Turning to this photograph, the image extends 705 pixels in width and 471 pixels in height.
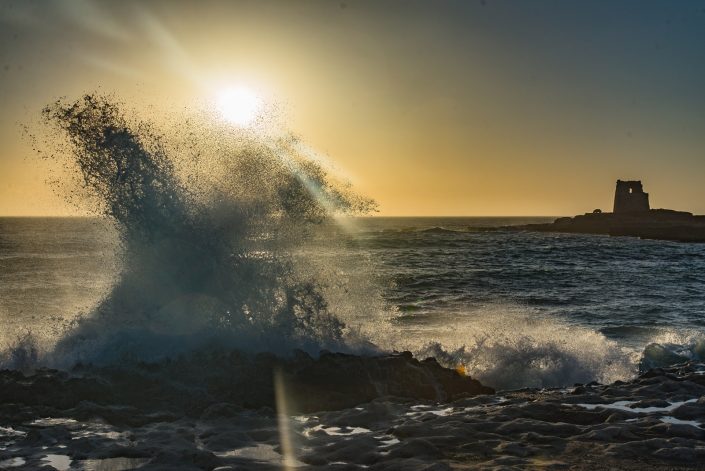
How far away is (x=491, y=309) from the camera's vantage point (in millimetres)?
19125

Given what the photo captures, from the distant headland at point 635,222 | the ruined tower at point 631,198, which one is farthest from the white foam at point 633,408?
the ruined tower at point 631,198

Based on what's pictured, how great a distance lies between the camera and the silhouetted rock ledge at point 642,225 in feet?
238

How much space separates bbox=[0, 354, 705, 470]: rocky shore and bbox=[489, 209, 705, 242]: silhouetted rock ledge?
71.2 m

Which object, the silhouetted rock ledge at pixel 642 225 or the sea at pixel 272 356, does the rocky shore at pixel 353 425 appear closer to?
the sea at pixel 272 356

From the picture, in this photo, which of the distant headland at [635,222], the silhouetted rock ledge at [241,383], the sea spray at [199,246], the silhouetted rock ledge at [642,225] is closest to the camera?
the silhouetted rock ledge at [241,383]

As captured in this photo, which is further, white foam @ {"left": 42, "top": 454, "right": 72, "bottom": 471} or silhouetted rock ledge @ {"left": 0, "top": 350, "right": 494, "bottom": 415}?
silhouetted rock ledge @ {"left": 0, "top": 350, "right": 494, "bottom": 415}

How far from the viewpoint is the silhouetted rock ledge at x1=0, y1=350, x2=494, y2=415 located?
7.80 metres

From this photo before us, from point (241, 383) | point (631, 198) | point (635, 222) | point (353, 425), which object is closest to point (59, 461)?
point (353, 425)

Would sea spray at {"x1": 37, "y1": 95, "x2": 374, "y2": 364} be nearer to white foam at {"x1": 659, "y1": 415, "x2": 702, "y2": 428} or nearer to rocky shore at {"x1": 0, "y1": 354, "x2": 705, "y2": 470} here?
rocky shore at {"x1": 0, "y1": 354, "x2": 705, "y2": 470}

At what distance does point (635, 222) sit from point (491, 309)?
80.7 metres

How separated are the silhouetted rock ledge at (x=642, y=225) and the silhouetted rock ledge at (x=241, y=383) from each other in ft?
232

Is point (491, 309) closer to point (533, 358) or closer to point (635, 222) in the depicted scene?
point (533, 358)

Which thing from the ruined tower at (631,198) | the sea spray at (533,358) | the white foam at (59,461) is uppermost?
the ruined tower at (631,198)

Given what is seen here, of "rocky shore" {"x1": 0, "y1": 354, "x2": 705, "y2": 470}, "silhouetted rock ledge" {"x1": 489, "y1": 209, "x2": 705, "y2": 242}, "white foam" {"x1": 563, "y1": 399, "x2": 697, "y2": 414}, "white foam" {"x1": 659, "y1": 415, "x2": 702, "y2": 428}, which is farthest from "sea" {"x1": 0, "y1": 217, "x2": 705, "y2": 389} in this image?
"silhouetted rock ledge" {"x1": 489, "y1": 209, "x2": 705, "y2": 242}
